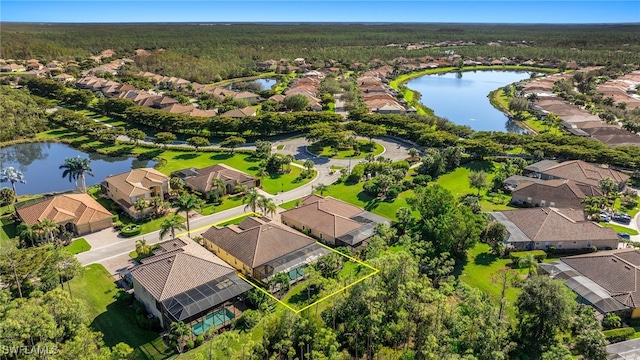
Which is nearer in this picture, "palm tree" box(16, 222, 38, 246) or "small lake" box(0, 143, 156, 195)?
"palm tree" box(16, 222, 38, 246)

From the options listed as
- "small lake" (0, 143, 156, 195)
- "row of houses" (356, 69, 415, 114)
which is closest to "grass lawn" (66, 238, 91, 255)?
"small lake" (0, 143, 156, 195)

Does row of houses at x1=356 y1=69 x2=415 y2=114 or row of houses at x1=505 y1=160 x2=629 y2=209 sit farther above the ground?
row of houses at x1=356 y1=69 x2=415 y2=114

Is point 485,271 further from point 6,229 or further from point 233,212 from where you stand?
point 6,229

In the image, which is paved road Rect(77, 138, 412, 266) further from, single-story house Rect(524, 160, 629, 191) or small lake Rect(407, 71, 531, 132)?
small lake Rect(407, 71, 531, 132)

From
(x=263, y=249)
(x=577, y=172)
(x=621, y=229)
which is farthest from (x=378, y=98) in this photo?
(x=263, y=249)

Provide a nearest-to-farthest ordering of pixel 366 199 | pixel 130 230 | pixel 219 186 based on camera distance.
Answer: pixel 130 230 < pixel 219 186 < pixel 366 199

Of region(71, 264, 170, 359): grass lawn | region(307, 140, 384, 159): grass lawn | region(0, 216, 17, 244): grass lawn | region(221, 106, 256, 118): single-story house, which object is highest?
region(221, 106, 256, 118): single-story house
